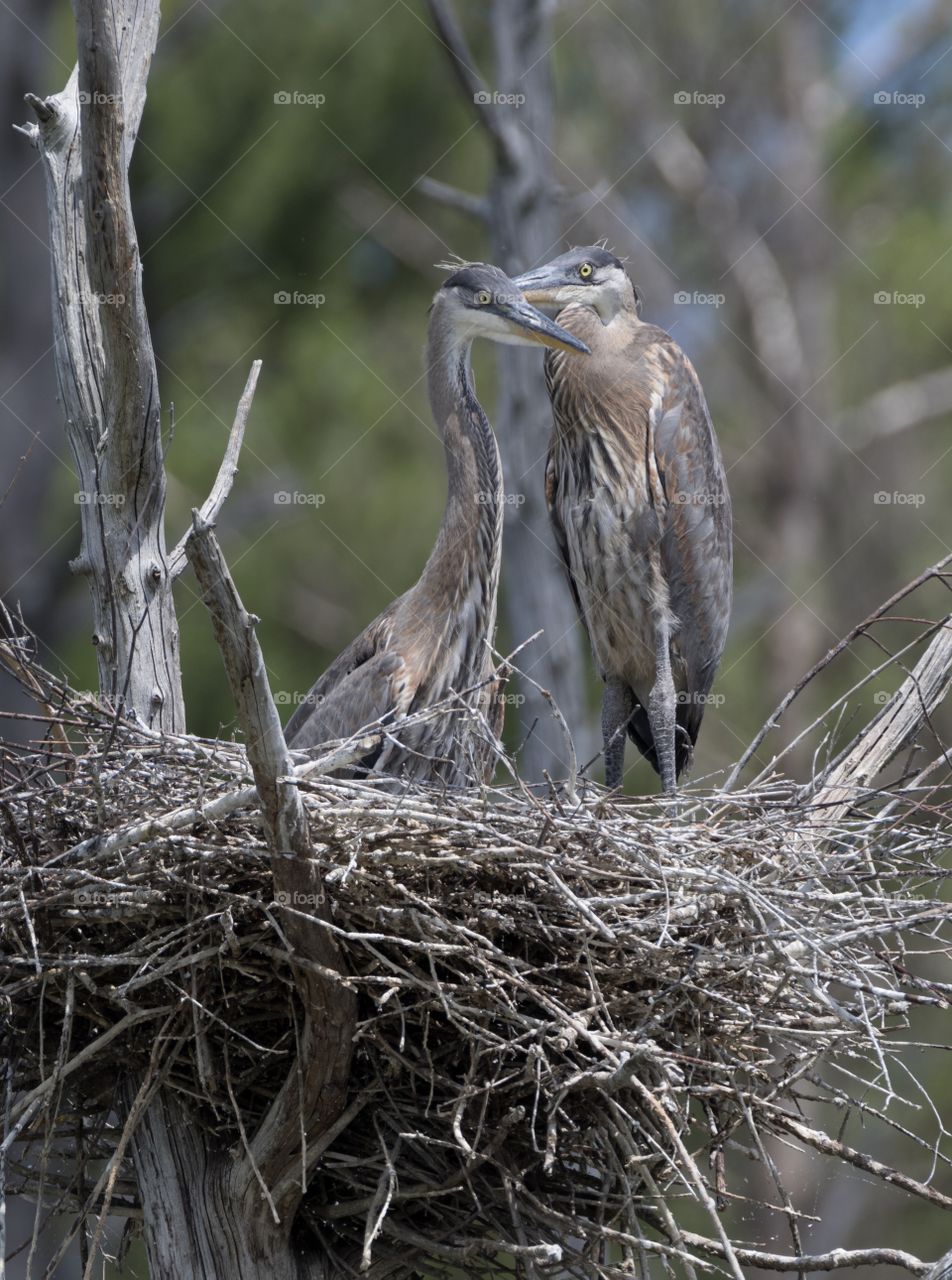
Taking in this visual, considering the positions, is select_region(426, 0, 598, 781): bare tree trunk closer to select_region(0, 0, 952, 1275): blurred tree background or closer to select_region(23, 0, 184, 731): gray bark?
select_region(0, 0, 952, 1275): blurred tree background

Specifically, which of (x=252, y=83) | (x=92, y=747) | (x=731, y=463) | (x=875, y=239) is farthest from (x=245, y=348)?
(x=92, y=747)

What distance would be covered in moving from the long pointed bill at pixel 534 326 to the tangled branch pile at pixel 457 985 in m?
1.50

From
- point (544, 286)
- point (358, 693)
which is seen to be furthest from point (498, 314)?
point (358, 693)

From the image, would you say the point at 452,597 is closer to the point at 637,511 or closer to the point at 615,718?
the point at 637,511

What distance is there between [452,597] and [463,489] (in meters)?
0.27

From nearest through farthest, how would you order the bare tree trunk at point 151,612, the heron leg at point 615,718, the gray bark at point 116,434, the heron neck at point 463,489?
the bare tree trunk at point 151,612 < the gray bark at point 116,434 < the heron neck at point 463,489 < the heron leg at point 615,718

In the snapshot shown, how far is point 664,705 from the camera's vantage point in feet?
14.1

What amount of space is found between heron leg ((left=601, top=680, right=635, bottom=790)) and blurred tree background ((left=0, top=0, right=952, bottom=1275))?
1605mm

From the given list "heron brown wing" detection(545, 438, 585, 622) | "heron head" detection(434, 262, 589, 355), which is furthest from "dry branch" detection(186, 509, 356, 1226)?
"heron brown wing" detection(545, 438, 585, 622)

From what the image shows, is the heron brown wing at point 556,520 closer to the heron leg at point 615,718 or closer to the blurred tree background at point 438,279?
the heron leg at point 615,718

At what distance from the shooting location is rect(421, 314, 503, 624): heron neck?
412 centimetres

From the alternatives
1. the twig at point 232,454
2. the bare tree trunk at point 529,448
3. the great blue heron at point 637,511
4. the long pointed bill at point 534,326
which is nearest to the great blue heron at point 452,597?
the long pointed bill at point 534,326

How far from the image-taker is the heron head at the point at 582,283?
4.53 meters

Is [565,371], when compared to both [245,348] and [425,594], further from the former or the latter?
[245,348]
